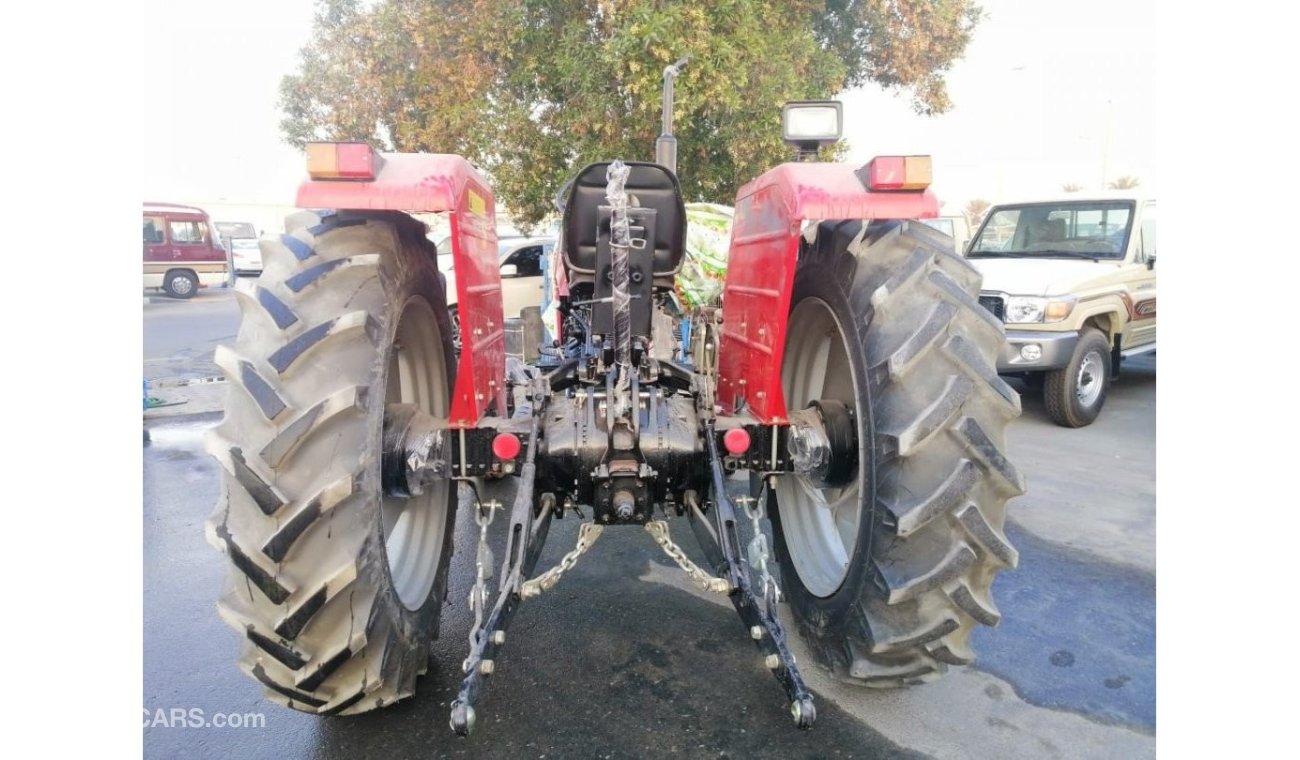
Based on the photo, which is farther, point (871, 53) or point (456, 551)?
point (871, 53)

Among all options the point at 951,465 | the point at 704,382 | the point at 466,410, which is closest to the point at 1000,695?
the point at 951,465

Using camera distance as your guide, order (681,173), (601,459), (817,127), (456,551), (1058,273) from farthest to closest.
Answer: (681,173) < (1058,273) < (456,551) < (817,127) < (601,459)

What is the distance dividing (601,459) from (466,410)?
522 mm

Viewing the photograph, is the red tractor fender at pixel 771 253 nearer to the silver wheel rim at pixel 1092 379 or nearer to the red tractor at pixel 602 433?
the red tractor at pixel 602 433

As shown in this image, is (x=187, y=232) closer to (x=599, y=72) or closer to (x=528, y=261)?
(x=528, y=261)

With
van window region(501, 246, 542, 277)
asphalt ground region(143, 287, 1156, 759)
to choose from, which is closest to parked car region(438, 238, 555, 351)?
van window region(501, 246, 542, 277)

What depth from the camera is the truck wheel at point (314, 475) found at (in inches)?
79.7

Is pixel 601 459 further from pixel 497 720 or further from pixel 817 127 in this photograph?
pixel 817 127

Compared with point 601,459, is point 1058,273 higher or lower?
higher

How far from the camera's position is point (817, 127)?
3213mm

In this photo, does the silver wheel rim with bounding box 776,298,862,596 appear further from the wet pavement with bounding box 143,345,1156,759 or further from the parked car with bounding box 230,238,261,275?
the parked car with bounding box 230,238,261,275

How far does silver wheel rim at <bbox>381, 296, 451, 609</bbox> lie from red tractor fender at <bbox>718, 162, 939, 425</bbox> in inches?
49.4

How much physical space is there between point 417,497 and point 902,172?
7.33ft

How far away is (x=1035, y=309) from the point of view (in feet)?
23.3
